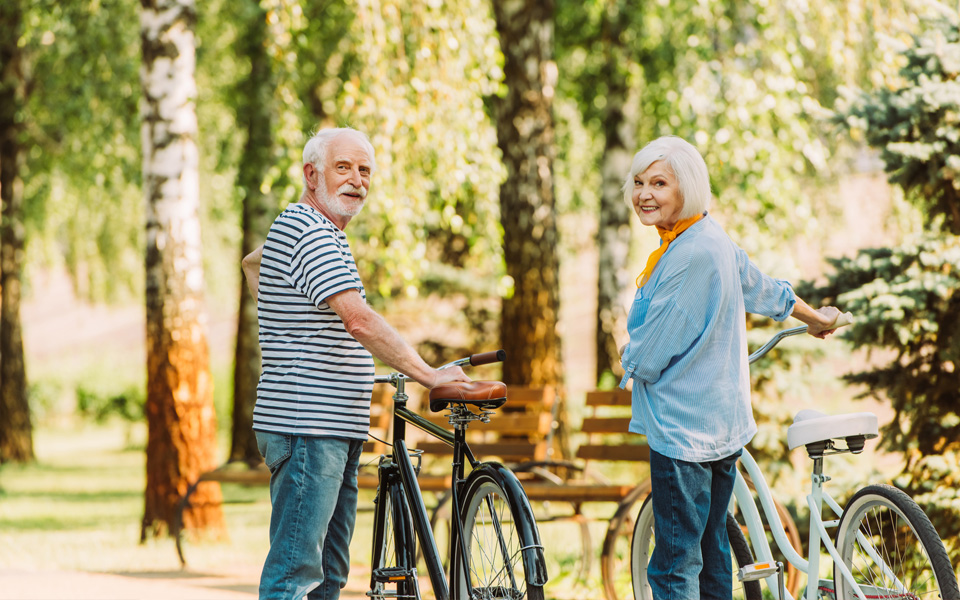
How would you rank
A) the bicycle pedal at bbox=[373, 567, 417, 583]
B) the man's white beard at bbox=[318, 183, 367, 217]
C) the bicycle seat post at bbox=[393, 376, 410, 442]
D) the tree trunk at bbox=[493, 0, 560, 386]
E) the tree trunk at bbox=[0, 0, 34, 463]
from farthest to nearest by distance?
the tree trunk at bbox=[0, 0, 34, 463], the tree trunk at bbox=[493, 0, 560, 386], the bicycle seat post at bbox=[393, 376, 410, 442], the bicycle pedal at bbox=[373, 567, 417, 583], the man's white beard at bbox=[318, 183, 367, 217]

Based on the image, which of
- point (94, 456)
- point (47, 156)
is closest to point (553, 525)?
point (47, 156)

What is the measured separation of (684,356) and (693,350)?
3cm

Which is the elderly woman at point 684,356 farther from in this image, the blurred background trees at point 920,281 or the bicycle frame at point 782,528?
the blurred background trees at point 920,281

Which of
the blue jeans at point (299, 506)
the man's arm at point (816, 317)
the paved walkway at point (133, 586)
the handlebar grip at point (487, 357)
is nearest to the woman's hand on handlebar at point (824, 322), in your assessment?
the man's arm at point (816, 317)

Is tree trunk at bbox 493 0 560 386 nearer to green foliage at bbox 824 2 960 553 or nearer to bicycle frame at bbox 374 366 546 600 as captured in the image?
green foliage at bbox 824 2 960 553

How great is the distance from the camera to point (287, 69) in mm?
8195

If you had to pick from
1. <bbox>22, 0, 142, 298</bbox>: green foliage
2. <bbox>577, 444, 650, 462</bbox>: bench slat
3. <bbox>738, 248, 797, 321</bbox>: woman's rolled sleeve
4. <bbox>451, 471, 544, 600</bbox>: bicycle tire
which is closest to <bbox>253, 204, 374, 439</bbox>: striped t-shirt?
<bbox>451, 471, 544, 600</bbox>: bicycle tire

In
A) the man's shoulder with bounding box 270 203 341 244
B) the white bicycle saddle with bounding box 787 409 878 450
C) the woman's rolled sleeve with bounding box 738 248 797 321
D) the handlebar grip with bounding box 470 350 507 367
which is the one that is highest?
the man's shoulder with bounding box 270 203 341 244

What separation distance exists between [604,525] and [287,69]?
4389 mm

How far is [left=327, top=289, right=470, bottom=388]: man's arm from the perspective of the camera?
3.14 meters

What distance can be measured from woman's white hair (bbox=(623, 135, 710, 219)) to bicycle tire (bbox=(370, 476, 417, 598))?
4.59 feet

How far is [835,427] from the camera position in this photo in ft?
10.6

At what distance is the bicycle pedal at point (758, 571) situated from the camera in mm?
3457

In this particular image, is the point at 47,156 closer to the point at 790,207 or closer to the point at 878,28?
the point at 790,207
